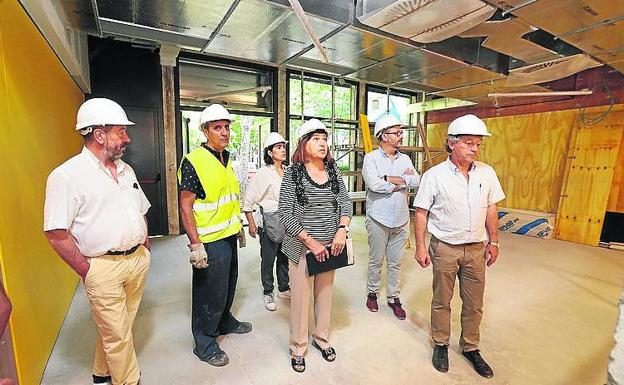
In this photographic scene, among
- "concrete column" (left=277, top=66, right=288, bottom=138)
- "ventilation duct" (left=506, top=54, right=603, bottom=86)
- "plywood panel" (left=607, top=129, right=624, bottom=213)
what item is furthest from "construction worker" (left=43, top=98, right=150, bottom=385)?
"plywood panel" (left=607, top=129, right=624, bottom=213)

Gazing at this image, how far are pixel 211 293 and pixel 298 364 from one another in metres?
0.65

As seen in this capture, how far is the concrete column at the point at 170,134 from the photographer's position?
4.73 m

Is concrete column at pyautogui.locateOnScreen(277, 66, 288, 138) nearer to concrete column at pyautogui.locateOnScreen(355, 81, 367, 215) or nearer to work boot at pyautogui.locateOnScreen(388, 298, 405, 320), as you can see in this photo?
concrete column at pyautogui.locateOnScreen(355, 81, 367, 215)

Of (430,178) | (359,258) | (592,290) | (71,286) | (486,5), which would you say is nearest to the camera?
(430,178)

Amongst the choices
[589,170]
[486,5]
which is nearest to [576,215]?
[589,170]

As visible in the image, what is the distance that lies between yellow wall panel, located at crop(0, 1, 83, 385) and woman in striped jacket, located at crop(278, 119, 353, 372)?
132cm

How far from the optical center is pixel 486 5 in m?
2.40

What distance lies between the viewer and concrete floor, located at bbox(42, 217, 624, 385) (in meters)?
1.83

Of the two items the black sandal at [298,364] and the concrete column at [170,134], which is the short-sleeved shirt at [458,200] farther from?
the concrete column at [170,134]

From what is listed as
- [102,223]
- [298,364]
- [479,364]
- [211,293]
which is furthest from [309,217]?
[479,364]

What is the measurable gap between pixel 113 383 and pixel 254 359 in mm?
740

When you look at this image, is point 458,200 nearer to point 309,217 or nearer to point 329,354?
point 309,217

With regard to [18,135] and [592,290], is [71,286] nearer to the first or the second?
[18,135]

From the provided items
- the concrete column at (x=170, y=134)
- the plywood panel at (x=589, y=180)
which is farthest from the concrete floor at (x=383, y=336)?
the concrete column at (x=170, y=134)
